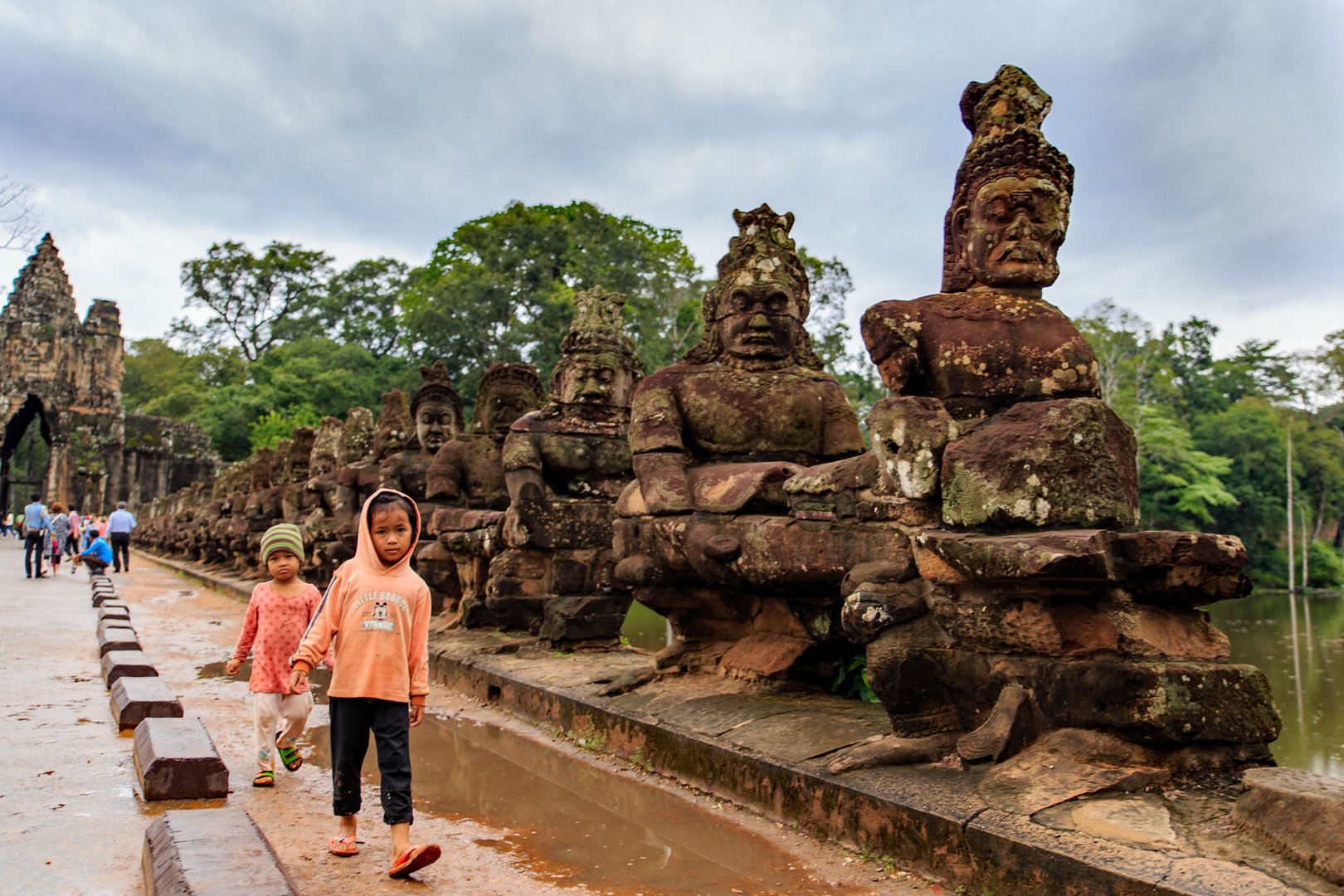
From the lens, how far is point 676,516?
202 inches

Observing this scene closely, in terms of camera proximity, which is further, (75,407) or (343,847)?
(75,407)

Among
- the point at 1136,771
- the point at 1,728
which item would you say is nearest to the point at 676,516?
the point at 1136,771

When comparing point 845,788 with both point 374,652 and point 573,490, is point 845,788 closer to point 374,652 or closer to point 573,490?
point 374,652

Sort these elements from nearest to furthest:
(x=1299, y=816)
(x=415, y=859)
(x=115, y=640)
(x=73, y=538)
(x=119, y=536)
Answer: (x=1299, y=816), (x=415, y=859), (x=115, y=640), (x=119, y=536), (x=73, y=538)

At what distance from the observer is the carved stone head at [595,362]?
24.9 feet

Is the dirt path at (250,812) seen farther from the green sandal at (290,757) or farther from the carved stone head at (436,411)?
the carved stone head at (436,411)

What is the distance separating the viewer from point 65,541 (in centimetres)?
2169

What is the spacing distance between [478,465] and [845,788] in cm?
619

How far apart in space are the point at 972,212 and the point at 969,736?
1951 millimetres

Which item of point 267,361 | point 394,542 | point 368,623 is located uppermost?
point 267,361

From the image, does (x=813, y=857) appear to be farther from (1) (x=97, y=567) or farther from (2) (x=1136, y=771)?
(1) (x=97, y=567)

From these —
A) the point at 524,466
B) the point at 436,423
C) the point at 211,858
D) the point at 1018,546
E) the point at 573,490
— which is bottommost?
the point at 211,858

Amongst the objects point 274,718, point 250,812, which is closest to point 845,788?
point 250,812

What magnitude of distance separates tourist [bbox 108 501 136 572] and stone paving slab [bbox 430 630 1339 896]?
1807cm
